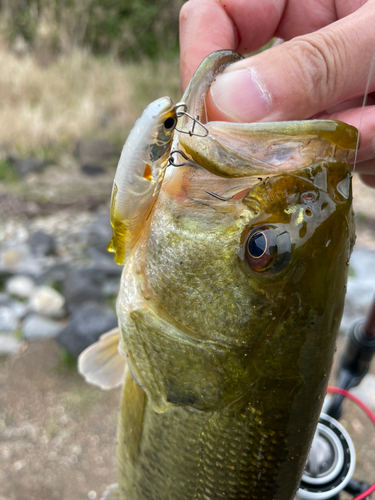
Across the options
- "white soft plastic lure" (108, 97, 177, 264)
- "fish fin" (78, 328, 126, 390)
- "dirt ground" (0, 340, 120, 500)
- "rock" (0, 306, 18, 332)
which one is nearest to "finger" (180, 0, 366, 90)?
"white soft plastic lure" (108, 97, 177, 264)

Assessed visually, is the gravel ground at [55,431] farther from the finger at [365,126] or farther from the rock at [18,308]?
the finger at [365,126]

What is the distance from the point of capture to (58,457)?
310 centimetres

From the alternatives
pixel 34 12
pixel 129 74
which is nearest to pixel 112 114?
pixel 129 74

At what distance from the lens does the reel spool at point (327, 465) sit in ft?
5.38

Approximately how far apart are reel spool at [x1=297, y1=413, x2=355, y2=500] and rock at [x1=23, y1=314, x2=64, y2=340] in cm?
287

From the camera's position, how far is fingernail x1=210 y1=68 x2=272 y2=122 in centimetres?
122

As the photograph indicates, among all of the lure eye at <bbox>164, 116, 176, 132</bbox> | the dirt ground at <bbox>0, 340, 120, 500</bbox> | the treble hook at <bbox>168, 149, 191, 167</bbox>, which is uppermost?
the lure eye at <bbox>164, 116, 176, 132</bbox>

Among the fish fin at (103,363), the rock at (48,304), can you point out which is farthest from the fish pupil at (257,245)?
the rock at (48,304)

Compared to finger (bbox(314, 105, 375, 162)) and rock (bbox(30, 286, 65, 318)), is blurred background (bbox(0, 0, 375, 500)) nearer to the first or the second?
rock (bbox(30, 286, 65, 318))

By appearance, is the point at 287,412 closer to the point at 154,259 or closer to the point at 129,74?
the point at 154,259

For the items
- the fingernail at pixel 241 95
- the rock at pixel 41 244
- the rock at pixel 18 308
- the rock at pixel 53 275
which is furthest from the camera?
the rock at pixel 41 244

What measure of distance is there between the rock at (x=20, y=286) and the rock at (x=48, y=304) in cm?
15

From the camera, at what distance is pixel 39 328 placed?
3.96 meters

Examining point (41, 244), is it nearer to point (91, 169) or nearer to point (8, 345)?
point (8, 345)
